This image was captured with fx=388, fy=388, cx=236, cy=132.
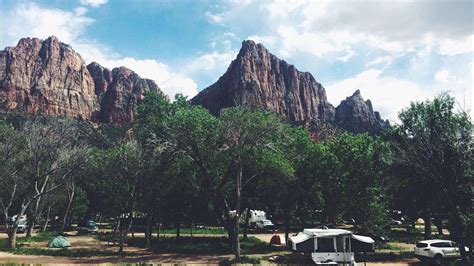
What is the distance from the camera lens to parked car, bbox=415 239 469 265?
26.5m

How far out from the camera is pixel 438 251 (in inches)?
1048

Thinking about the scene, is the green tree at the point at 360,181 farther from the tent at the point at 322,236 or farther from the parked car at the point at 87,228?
the parked car at the point at 87,228

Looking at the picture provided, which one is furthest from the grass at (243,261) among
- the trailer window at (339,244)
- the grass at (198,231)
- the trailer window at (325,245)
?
the grass at (198,231)

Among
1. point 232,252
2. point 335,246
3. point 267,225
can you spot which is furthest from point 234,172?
point 267,225

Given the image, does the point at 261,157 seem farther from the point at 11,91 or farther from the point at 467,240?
the point at 11,91

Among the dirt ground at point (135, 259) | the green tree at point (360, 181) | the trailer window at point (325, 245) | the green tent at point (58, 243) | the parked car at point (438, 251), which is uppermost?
the green tree at point (360, 181)

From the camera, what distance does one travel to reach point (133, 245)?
39.0 m

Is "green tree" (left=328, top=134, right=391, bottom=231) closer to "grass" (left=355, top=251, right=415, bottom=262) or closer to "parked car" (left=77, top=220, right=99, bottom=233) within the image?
"grass" (left=355, top=251, right=415, bottom=262)

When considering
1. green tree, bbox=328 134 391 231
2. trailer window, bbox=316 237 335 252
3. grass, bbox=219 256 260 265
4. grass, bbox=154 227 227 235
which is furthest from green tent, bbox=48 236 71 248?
trailer window, bbox=316 237 335 252

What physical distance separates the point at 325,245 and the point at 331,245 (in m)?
0.38

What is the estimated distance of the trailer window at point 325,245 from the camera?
2417 cm

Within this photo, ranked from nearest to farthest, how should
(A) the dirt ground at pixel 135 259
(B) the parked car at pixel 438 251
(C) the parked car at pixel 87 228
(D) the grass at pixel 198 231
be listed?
(B) the parked car at pixel 438 251
(A) the dirt ground at pixel 135 259
(D) the grass at pixel 198 231
(C) the parked car at pixel 87 228

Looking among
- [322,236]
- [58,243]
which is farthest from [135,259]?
[322,236]

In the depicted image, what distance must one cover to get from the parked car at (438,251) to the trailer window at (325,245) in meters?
7.63
